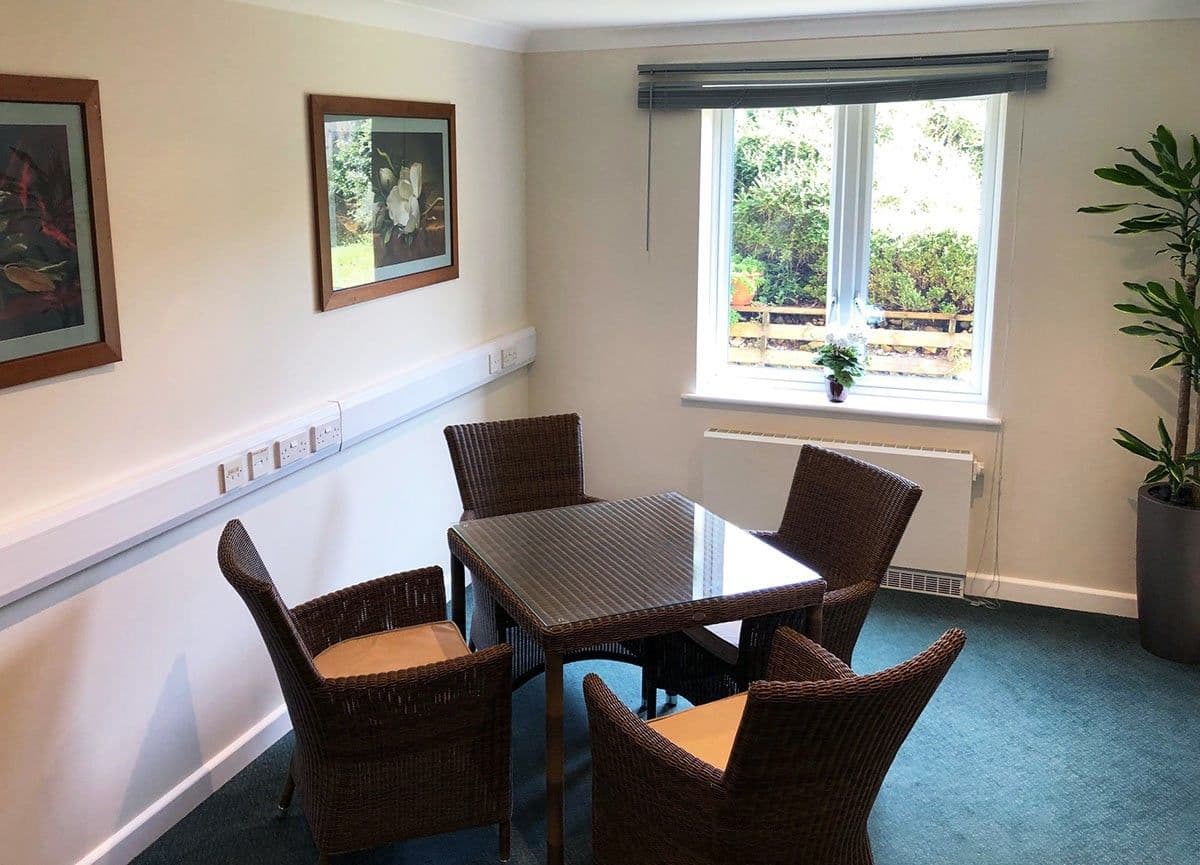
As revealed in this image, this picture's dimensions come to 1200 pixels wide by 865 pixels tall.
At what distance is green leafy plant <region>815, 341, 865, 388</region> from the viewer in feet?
14.6

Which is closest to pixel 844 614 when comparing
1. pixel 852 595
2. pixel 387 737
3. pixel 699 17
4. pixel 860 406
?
pixel 852 595

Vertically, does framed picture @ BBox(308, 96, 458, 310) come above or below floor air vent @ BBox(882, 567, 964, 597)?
above

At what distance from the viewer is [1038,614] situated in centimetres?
427

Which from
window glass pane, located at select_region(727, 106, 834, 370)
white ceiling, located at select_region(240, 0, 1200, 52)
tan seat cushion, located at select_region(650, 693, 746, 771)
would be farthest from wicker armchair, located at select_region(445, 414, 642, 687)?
white ceiling, located at select_region(240, 0, 1200, 52)

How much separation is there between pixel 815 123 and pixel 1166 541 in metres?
2.10

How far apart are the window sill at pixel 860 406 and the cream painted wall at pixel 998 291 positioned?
0.04 meters

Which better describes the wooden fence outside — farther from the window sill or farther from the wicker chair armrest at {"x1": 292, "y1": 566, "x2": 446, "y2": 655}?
the wicker chair armrest at {"x1": 292, "y1": 566, "x2": 446, "y2": 655}

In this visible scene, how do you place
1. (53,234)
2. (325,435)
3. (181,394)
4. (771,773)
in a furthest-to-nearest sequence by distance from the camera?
(325,435), (181,394), (53,234), (771,773)

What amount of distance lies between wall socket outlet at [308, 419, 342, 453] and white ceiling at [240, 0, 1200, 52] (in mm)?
1250

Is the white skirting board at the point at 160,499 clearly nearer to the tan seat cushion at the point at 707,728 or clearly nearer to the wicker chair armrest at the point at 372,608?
the wicker chair armrest at the point at 372,608

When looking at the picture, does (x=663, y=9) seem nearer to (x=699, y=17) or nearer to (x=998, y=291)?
(x=699, y=17)

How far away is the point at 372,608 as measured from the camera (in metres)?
3.08

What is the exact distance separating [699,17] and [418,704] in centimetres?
282

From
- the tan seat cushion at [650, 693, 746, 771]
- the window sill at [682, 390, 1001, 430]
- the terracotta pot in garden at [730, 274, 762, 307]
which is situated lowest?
the tan seat cushion at [650, 693, 746, 771]
